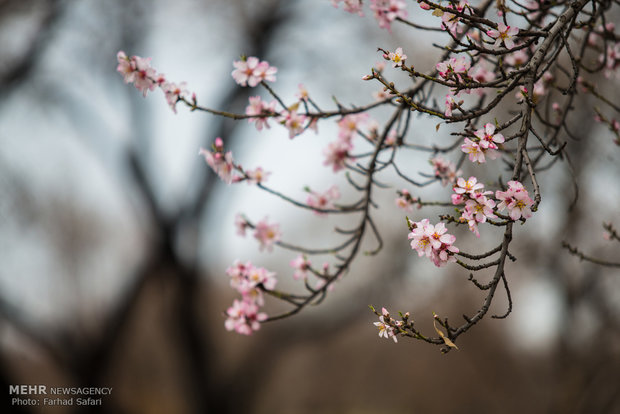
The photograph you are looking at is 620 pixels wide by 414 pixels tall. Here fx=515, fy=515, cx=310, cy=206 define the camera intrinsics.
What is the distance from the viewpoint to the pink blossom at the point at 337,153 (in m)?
2.19

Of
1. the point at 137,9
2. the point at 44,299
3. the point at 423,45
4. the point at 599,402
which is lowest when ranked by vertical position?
the point at 599,402

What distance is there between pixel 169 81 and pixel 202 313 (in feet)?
20.7

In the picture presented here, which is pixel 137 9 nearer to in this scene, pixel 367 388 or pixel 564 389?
pixel 564 389

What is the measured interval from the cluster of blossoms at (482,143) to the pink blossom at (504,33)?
0.27 meters

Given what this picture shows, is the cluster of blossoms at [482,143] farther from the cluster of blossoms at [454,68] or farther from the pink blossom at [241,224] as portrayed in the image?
the pink blossom at [241,224]

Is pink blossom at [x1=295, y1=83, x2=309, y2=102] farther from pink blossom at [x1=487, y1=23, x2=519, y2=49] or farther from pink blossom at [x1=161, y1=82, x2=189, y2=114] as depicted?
pink blossom at [x1=487, y1=23, x2=519, y2=49]

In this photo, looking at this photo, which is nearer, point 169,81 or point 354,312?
point 169,81

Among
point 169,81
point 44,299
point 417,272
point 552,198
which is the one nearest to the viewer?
point 169,81

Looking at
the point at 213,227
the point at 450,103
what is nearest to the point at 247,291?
the point at 450,103

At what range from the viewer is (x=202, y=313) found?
7.61 meters

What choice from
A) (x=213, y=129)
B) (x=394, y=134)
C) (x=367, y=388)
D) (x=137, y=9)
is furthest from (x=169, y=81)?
(x=367, y=388)

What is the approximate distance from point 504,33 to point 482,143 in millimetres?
326

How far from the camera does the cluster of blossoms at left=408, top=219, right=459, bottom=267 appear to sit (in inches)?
48.8

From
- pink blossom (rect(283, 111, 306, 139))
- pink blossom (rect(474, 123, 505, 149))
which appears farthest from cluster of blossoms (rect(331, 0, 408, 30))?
pink blossom (rect(474, 123, 505, 149))
